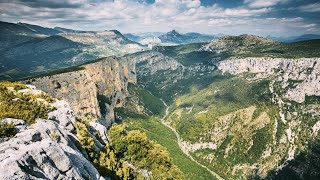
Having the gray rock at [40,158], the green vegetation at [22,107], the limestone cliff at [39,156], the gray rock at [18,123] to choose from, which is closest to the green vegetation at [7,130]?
the limestone cliff at [39,156]

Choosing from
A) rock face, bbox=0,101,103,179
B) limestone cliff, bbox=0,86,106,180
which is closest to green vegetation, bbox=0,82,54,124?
limestone cliff, bbox=0,86,106,180

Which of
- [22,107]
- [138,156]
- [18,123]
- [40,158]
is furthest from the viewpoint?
[138,156]

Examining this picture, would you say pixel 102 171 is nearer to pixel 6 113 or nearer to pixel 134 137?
pixel 6 113

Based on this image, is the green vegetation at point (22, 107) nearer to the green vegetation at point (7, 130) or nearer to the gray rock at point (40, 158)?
the gray rock at point (40, 158)

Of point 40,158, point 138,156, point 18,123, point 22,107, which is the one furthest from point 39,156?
point 138,156

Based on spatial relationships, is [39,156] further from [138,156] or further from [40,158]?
[138,156]

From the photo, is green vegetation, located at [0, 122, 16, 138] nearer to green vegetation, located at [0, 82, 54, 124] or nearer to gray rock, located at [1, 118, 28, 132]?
gray rock, located at [1, 118, 28, 132]

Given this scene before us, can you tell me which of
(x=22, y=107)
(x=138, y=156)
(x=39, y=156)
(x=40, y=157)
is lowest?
(x=138, y=156)
